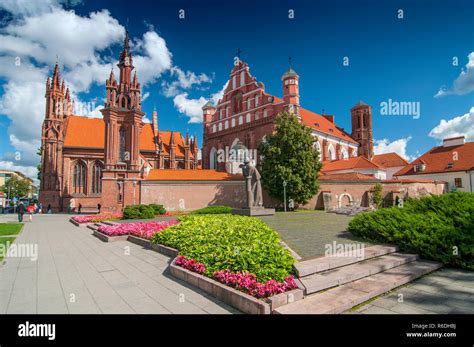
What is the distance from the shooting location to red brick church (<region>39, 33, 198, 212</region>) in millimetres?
28391

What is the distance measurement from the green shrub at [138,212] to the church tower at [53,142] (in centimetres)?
2501

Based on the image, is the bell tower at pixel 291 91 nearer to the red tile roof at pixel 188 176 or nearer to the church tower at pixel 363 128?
the red tile roof at pixel 188 176

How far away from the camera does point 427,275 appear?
6352mm

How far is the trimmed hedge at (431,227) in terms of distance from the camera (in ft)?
23.2

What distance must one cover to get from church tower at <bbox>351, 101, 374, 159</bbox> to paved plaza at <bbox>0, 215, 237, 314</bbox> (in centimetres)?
5800

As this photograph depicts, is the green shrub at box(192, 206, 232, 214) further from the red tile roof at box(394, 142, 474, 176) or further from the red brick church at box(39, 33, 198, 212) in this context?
the red tile roof at box(394, 142, 474, 176)

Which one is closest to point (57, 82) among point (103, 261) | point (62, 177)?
point (62, 177)

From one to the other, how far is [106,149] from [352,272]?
29.6m

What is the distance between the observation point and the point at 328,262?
622 centimetres

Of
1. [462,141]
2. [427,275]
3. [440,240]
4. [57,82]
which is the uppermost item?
[57,82]

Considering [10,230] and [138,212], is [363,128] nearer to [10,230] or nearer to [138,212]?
[138,212]

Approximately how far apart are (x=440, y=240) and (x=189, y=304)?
726 centimetres

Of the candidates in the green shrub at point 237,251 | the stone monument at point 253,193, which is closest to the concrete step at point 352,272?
the green shrub at point 237,251
